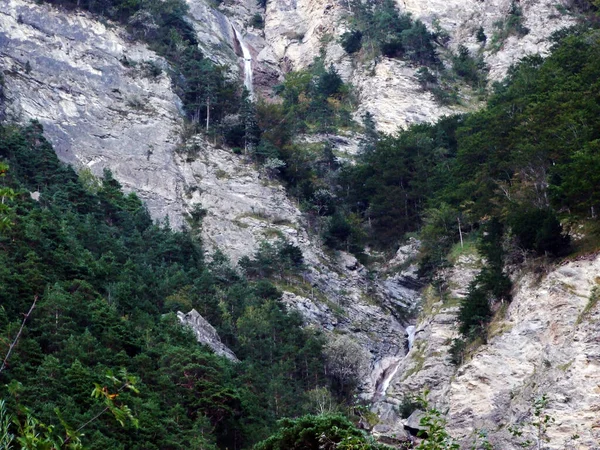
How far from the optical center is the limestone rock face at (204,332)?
3556 cm

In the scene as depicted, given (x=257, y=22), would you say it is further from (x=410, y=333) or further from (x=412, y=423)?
(x=412, y=423)

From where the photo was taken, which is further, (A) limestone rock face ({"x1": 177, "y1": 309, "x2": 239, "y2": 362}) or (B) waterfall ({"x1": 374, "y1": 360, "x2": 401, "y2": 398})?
(B) waterfall ({"x1": 374, "y1": 360, "x2": 401, "y2": 398})

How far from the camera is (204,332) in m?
36.1

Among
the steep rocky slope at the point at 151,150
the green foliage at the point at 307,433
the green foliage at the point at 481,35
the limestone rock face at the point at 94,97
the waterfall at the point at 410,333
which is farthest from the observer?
the green foliage at the point at 481,35

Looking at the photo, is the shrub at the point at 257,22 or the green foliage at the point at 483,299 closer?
the green foliage at the point at 483,299

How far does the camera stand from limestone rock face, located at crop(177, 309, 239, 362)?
35.6 metres

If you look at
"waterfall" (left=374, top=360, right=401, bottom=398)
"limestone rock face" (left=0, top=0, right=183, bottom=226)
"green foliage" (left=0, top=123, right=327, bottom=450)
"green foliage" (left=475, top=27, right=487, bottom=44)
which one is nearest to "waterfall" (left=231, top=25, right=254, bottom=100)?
"limestone rock face" (left=0, top=0, right=183, bottom=226)

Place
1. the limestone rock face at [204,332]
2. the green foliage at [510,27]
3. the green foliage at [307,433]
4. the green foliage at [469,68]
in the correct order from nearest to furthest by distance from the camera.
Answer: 1. the green foliage at [307,433]
2. the limestone rock face at [204,332]
3. the green foliage at [469,68]
4. the green foliage at [510,27]

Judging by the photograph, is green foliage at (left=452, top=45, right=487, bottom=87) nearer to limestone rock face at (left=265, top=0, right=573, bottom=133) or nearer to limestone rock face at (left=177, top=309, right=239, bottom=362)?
limestone rock face at (left=265, top=0, right=573, bottom=133)

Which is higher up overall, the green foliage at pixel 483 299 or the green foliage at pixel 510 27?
the green foliage at pixel 510 27

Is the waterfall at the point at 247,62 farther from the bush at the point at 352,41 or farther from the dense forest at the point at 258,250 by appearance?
the dense forest at the point at 258,250

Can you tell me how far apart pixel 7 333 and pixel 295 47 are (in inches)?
2391

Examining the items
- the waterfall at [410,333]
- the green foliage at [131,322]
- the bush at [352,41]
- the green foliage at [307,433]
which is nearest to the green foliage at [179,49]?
the green foliage at [131,322]

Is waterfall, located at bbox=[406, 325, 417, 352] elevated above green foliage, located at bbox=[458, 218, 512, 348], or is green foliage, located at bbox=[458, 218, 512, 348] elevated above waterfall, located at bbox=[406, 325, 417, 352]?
green foliage, located at bbox=[458, 218, 512, 348]
